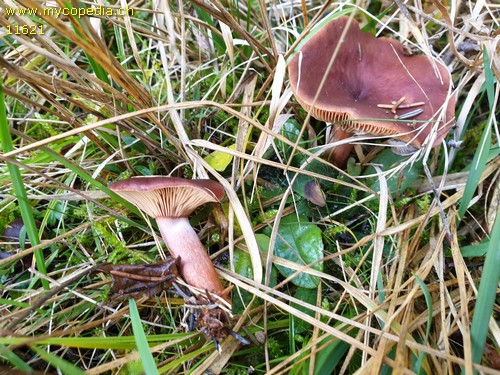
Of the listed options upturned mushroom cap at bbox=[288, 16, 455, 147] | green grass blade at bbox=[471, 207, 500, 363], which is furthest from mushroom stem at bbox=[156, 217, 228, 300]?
green grass blade at bbox=[471, 207, 500, 363]

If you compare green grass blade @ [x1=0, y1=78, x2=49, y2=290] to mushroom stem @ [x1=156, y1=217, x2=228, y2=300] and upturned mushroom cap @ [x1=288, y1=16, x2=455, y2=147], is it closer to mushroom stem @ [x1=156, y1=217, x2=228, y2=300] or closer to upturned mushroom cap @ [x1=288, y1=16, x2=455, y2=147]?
mushroom stem @ [x1=156, y1=217, x2=228, y2=300]

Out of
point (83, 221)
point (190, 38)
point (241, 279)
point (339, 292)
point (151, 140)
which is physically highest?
point (190, 38)

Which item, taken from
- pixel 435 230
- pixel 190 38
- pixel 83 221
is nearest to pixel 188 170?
pixel 83 221

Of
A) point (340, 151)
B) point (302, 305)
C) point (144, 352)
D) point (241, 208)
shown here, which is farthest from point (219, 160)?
point (144, 352)

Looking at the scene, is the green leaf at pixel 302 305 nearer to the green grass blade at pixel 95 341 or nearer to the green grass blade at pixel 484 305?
the green grass blade at pixel 95 341

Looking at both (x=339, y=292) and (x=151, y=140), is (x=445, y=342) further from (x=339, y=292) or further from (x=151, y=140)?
(x=151, y=140)

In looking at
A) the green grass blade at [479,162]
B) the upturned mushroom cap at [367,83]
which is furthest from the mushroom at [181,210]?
the green grass blade at [479,162]

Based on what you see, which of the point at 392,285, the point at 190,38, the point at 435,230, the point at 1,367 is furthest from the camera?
the point at 190,38

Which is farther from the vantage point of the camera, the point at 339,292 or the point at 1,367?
the point at 339,292
